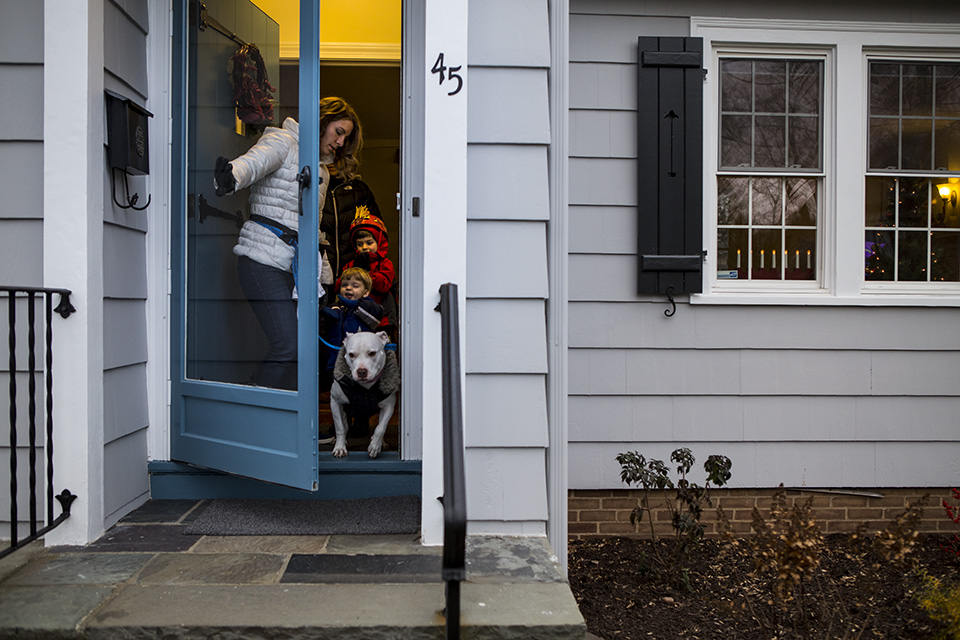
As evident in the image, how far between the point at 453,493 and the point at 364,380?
159 cm

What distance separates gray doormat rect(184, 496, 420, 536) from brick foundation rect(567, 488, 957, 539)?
108cm

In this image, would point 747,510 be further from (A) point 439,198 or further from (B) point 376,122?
(B) point 376,122

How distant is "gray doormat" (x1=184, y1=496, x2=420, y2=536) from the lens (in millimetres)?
2578

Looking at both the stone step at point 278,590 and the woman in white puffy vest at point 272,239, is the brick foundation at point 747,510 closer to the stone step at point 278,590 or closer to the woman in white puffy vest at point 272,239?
the stone step at point 278,590

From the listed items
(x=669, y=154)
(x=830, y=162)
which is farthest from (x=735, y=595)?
(x=830, y=162)

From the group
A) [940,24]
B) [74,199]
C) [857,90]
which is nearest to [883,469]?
[857,90]

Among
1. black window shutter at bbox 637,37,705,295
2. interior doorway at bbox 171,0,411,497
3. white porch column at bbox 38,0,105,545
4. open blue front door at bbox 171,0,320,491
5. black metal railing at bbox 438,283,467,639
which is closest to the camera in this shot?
black metal railing at bbox 438,283,467,639

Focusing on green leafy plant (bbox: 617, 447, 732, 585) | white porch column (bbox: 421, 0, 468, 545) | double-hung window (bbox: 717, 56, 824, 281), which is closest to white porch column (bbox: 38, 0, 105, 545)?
white porch column (bbox: 421, 0, 468, 545)

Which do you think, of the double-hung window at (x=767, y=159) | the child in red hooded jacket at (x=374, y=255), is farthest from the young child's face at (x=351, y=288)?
the double-hung window at (x=767, y=159)

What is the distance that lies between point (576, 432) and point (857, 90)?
2248 mm

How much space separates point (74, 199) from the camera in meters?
2.37

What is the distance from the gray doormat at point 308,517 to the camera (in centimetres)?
258

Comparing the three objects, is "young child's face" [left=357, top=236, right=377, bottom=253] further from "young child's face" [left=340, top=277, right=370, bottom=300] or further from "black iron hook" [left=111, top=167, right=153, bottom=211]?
"black iron hook" [left=111, top=167, right=153, bottom=211]

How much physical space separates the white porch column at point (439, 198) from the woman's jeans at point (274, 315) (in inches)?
23.9
